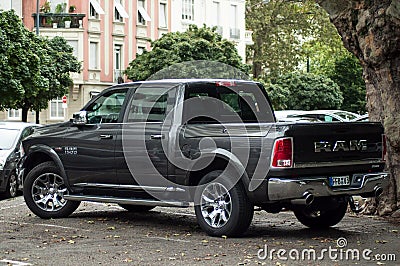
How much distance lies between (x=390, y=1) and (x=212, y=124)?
3.40 m

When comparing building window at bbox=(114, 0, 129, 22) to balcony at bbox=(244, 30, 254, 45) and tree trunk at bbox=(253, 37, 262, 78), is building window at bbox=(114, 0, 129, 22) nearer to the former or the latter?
balcony at bbox=(244, 30, 254, 45)

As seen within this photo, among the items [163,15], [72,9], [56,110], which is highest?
[163,15]

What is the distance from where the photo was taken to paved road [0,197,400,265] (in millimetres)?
10602

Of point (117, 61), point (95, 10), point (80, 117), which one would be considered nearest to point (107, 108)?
point (80, 117)

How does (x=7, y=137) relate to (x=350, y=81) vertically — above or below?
below

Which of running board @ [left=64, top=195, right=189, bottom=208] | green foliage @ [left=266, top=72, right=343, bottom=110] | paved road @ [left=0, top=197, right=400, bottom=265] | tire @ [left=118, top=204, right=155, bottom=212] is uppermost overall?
green foliage @ [left=266, top=72, right=343, bottom=110]

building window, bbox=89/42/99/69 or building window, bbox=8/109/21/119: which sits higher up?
building window, bbox=89/42/99/69

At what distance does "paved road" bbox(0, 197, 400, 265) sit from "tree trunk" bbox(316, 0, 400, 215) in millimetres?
913

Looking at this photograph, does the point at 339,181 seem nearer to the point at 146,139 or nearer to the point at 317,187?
the point at 317,187

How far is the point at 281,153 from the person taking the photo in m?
11.5

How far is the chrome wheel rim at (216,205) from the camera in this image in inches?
479

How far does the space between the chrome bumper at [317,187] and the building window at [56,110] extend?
48.3m

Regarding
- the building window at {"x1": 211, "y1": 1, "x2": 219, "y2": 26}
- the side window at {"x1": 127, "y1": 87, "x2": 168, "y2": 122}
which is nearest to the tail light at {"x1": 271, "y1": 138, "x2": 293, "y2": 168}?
the side window at {"x1": 127, "y1": 87, "x2": 168, "y2": 122}

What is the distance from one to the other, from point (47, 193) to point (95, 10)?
46012mm
